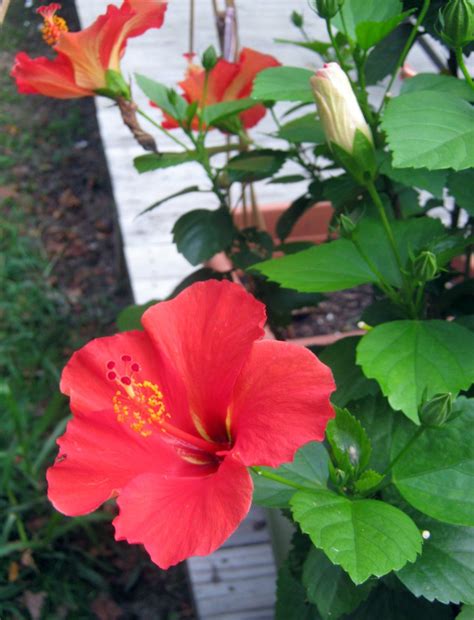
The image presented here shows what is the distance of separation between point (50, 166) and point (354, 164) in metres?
2.69

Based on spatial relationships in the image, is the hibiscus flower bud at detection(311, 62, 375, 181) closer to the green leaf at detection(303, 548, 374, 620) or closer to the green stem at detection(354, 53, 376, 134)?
the green stem at detection(354, 53, 376, 134)

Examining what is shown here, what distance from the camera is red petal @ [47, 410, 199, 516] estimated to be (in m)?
0.73

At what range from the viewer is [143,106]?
2.73 m

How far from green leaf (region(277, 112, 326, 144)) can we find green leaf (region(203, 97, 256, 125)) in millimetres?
63

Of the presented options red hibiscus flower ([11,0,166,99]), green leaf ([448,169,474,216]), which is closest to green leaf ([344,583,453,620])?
green leaf ([448,169,474,216])

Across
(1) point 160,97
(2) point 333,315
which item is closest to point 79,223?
(2) point 333,315

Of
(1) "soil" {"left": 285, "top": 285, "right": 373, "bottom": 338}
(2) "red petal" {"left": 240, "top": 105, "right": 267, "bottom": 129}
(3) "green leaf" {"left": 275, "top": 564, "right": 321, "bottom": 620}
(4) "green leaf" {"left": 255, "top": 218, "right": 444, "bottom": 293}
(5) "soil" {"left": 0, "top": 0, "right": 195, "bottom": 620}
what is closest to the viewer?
(4) "green leaf" {"left": 255, "top": 218, "right": 444, "bottom": 293}

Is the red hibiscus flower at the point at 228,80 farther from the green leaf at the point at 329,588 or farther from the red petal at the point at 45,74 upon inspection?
the green leaf at the point at 329,588

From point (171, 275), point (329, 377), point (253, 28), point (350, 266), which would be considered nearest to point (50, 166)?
point (253, 28)

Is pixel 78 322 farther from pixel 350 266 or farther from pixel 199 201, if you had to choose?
pixel 350 266

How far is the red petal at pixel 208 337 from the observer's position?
2.48 feet

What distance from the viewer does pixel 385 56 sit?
1.20 meters

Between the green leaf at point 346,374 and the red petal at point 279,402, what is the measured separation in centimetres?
18

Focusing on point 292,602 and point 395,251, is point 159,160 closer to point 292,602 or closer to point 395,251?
point 395,251
